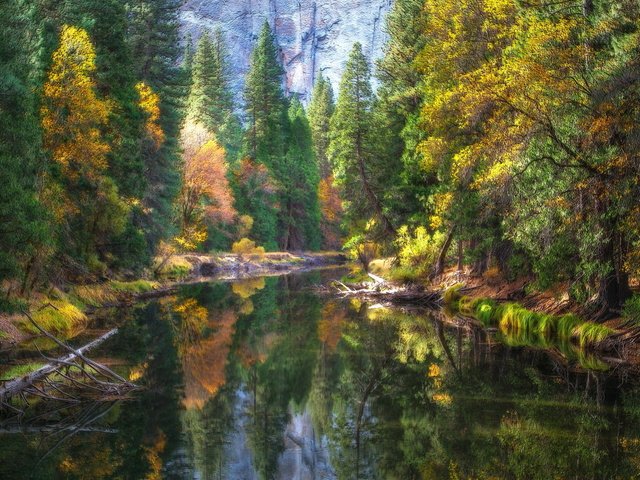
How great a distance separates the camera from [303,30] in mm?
143500

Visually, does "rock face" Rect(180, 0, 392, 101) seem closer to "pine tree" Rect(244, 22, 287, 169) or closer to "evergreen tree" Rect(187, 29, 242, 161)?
"evergreen tree" Rect(187, 29, 242, 161)

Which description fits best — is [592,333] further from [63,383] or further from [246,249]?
[246,249]

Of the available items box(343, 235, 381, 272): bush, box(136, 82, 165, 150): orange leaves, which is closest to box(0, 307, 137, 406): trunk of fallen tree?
box(136, 82, 165, 150): orange leaves

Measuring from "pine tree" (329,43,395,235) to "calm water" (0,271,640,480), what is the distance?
648 inches

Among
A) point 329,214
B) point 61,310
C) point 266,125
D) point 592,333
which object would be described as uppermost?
point 266,125

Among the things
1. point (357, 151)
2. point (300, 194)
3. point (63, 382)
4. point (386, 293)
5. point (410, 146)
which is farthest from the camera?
point (300, 194)

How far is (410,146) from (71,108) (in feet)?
48.5

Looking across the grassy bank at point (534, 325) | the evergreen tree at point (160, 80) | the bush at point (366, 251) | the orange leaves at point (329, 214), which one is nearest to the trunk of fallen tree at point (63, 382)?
the grassy bank at point (534, 325)

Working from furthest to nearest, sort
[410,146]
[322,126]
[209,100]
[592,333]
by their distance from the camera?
[322,126], [209,100], [410,146], [592,333]

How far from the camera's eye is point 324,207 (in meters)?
81.2

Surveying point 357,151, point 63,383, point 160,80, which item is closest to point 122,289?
point 357,151

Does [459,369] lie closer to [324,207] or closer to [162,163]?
[162,163]

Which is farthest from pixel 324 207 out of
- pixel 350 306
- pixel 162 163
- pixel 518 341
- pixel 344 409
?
pixel 344 409

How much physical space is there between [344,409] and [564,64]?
9869 millimetres
